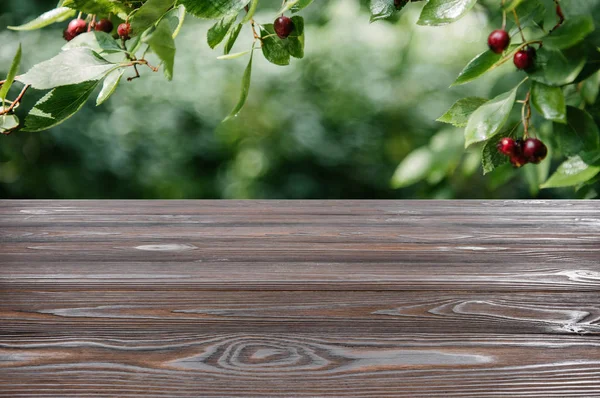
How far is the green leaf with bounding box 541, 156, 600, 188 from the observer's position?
0.77 meters

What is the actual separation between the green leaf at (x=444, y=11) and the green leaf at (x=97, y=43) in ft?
0.85

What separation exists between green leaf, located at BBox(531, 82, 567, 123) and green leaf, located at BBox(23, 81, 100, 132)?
39 cm

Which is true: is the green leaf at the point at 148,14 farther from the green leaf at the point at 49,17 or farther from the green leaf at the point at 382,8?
the green leaf at the point at 382,8

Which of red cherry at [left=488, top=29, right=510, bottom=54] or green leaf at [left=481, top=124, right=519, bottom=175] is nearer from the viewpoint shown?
red cherry at [left=488, top=29, right=510, bottom=54]

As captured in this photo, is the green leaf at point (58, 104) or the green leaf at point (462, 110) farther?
the green leaf at point (462, 110)

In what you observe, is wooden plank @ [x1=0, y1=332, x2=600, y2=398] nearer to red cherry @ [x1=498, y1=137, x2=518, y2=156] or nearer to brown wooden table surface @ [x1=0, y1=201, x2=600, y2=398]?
brown wooden table surface @ [x1=0, y1=201, x2=600, y2=398]

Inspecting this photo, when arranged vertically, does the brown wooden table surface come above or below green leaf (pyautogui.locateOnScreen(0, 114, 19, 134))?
below

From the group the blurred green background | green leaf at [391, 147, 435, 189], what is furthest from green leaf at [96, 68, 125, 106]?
the blurred green background

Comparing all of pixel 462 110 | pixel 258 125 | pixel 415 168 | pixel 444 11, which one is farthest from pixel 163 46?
pixel 258 125

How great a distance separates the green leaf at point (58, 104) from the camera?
19.9 inches

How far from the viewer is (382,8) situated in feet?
1.90

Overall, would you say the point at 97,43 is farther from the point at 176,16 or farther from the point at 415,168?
the point at 415,168

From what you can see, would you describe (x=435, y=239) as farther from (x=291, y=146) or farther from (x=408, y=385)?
(x=291, y=146)

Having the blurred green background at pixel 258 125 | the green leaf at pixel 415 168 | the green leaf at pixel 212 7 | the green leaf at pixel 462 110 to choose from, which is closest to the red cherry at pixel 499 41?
the green leaf at pixel 462 110
